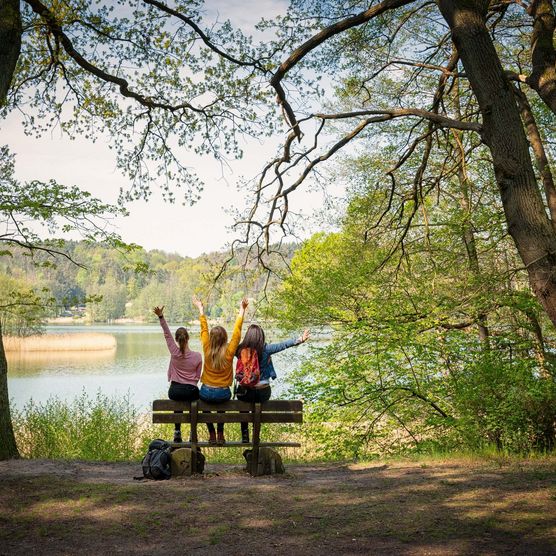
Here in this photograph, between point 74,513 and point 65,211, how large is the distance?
620 centimetres

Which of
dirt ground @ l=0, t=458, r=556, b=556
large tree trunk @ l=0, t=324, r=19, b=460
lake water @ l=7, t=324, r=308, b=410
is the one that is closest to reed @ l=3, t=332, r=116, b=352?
lake water @ l=7, t=324, r=308, b=410

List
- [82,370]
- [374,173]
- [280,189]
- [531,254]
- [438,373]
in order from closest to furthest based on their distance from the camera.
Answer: [531,254] → [280,189] → [438,373] → [374,173] → [82,370]

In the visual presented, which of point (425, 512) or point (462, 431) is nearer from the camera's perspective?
point (425, 512)

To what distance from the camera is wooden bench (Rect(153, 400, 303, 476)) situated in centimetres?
634

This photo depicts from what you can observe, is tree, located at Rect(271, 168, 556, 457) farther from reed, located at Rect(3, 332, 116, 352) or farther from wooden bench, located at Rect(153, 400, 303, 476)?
reed, located at Rect(3, 332, 116, 352)

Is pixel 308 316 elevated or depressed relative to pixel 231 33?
depressed

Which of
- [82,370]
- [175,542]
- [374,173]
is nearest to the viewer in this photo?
[175,542]

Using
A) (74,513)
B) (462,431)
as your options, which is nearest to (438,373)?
(462,431)

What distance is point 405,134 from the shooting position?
13.2 m

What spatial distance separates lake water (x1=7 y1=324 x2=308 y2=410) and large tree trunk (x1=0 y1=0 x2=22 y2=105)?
23.0ft

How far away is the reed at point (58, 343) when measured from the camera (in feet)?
135

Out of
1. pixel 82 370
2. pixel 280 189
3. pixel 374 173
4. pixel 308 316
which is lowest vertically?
pixel 82 370

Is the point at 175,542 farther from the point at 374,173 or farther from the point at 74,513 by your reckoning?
the point at 374,173

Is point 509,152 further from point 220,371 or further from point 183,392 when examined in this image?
point 183,392
